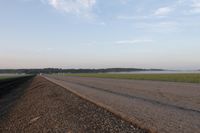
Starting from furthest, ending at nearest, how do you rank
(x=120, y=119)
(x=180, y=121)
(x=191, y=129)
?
1. (x=120, y=119)
2. (x=180, y=121)
3. (x=191, y=129)

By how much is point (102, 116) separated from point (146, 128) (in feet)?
10.7

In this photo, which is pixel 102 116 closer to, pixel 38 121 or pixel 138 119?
pixel 138 119

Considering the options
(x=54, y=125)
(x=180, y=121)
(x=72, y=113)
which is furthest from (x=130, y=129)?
(x=72, y=113)

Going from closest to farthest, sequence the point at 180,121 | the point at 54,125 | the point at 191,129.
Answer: the point at 191,129, the point at 180,121, the point at 54,125

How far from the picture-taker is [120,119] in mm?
11125

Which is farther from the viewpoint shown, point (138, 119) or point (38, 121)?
point (38, 121)

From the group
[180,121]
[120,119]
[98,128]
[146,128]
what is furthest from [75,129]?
[180,121]

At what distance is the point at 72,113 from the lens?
14.1m

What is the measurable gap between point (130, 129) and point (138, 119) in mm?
1503

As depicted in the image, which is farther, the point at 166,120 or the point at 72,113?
the point at 72,113

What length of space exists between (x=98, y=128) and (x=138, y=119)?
1.44m

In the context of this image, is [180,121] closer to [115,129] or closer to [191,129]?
[191,129]

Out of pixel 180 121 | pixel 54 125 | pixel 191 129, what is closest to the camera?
pixel 191 129

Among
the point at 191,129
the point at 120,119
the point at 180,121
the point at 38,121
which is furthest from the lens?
the point at 38,121
